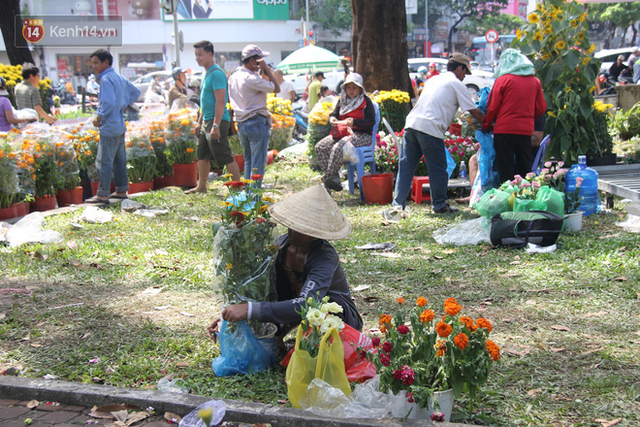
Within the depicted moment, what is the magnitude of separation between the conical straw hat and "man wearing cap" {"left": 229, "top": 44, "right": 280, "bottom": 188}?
4.96 meters

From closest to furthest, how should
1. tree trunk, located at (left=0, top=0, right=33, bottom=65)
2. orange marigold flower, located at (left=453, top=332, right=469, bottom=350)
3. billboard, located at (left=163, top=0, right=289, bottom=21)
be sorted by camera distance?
orange marigold flower, located at (left=453, top=332, right=469, bottom=350) < tree trunk, located at (left=0, top=0, right=33, bottom=65) < billboard, located at (left=163, top=0, right=289, bottom=21)

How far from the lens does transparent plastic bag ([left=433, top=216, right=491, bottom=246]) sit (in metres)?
6.39

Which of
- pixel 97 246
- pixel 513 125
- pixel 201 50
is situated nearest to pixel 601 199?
pixel 513 125

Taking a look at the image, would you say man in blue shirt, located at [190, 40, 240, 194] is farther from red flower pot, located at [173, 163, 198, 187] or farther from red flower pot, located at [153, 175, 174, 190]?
red flower pot, located at [153, 175, 174, 190]

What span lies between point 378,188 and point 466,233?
6.89ft

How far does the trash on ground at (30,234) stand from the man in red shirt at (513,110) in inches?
194

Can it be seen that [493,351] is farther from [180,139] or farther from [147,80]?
[147,80]

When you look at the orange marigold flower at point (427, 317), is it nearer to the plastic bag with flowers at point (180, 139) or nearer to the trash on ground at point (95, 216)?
the trash on ground at point (95, 216)

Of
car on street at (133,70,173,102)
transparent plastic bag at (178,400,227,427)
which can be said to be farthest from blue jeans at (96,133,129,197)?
car on street at (133,70,173,102)

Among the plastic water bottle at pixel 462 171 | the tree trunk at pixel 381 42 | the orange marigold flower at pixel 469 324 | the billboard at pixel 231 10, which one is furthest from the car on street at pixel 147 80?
the orange marigold flower at pixel 469 324

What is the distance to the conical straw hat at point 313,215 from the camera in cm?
338

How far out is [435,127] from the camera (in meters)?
7.32

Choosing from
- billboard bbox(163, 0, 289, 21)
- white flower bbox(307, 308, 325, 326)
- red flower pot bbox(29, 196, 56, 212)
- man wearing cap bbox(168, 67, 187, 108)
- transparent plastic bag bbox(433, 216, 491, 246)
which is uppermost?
billboard bbox(163, 0, 289, 21)

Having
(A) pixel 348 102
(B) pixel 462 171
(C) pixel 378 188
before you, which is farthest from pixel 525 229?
(A) pixel 348 102
